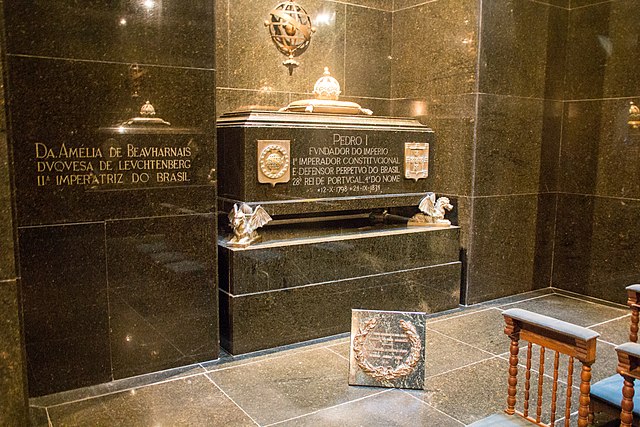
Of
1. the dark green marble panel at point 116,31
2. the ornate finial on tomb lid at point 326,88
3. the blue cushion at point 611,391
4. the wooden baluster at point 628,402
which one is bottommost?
the blue cushion at point 611,391

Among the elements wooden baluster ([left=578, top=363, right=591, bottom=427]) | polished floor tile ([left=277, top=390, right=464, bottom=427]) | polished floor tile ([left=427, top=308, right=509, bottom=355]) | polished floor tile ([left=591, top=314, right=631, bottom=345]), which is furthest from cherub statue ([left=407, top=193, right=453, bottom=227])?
wooden baluster ([left=578, top=363, right=591, bottom=427])

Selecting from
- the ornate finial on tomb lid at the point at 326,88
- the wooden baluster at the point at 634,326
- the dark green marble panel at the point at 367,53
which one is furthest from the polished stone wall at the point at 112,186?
the wooden baluster at the point at 634,326

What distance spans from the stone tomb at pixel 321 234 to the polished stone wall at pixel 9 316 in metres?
1.57

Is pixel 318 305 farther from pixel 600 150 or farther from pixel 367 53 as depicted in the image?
pixel 600 150

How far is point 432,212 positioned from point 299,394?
2.22 meters

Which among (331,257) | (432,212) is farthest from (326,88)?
(331,257)

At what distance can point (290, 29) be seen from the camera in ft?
15.7

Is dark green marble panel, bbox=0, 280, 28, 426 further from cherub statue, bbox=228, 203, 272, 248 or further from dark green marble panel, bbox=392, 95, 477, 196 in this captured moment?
dark green marble panel, bbox=392, 95, 477, 196

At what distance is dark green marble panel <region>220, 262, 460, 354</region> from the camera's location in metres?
3.63

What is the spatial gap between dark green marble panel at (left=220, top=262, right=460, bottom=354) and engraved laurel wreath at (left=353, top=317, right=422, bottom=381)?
76cm

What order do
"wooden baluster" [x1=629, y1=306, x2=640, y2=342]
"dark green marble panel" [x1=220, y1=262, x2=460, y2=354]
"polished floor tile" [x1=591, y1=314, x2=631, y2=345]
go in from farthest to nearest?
"polished floor tile" [x1=591, y1=314, x2=631, y2=345], "dark green marble panel" [x1=220, y1=262, x2=460, y2=354], "wooden baluster" [x1=629, y1=306, x2=640, y2=342]

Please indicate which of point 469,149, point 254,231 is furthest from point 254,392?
point 469,149

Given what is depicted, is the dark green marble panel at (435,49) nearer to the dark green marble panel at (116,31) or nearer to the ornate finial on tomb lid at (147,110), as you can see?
the dark green marble panel at (116,31)

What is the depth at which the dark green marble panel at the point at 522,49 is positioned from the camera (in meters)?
4.59
